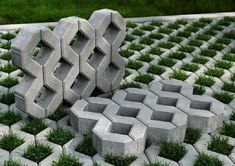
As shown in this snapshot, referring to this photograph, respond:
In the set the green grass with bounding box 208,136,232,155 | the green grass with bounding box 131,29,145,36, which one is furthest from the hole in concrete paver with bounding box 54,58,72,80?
the green grass with bounding box 131,29,145,36

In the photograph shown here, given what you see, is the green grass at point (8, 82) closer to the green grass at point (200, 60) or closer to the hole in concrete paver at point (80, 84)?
the hole in concrete paver at point (80, 84)

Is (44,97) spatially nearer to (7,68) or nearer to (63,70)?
(63,70)

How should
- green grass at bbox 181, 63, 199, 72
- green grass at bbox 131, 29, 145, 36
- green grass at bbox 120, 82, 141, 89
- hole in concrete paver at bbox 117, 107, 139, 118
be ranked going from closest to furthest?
hole in concrete paver at bbox 117, 107, 139, 118, green grass at bbox 120, 82, 141, 89, green grass at bbox 181, 63, 199, 72, green grass at bbox 131, 29, 145, 36

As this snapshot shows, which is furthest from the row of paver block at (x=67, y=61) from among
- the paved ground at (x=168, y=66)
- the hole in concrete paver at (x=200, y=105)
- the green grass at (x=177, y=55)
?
the green grass at (x=177, y=55)

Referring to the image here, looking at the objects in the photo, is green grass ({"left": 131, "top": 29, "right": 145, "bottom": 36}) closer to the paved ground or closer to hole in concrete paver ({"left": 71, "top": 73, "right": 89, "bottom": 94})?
the paved ground

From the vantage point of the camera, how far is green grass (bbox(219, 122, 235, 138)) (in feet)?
13.2

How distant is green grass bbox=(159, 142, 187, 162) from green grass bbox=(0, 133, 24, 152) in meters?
1.20

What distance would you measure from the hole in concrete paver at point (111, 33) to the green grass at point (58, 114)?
0.90 metres

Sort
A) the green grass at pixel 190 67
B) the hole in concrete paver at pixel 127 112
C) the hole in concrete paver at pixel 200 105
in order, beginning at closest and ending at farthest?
the hole in concrete paver at pixel 127 112 → the hole in concrete paver at pixel 200 105 → the green grass at pixel 190 67

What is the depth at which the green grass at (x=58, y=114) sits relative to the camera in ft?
14.0

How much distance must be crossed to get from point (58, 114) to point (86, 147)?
0.68 meters

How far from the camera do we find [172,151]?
3.71 m

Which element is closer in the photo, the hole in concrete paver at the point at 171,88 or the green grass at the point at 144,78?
the hole in concrete paver at the point at 171,88

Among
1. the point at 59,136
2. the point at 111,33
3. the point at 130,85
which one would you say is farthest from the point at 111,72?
the point at 59,136
